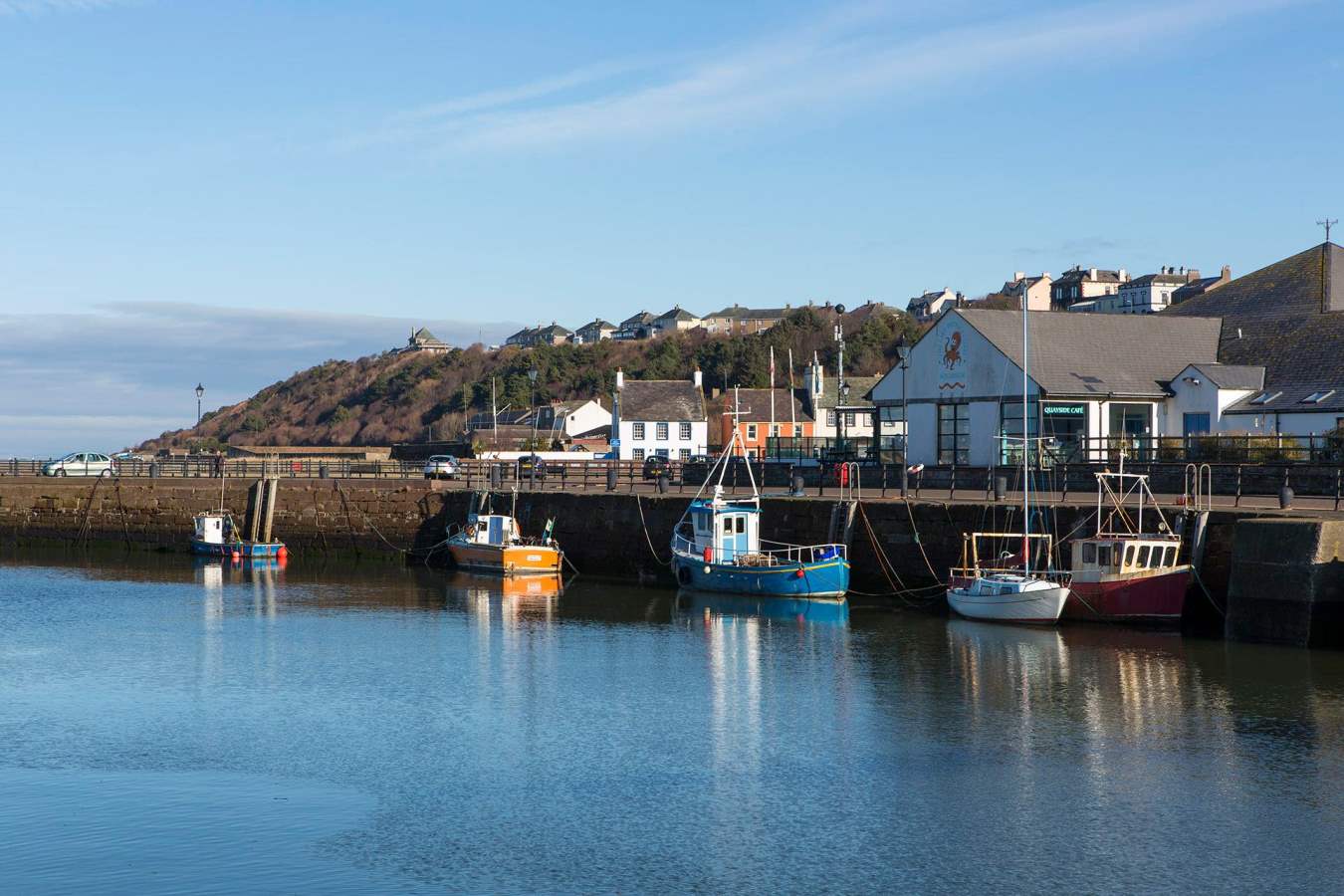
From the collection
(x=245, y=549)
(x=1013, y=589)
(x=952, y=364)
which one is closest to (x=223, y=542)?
(x=245, y=549)

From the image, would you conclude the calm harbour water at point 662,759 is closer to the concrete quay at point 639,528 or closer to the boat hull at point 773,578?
the concrete quay at point 639,528

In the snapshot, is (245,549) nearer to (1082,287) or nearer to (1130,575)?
(1130,575)

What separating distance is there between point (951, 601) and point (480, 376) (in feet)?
424

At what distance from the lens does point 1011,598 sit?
129 ft

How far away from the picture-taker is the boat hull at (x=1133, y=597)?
37.9 m

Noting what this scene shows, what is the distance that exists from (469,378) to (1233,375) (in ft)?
393

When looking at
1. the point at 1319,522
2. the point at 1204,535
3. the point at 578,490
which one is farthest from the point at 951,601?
Result: the point at 578,490

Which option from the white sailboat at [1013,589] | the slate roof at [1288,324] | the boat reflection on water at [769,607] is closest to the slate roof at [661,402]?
the slate roof at [1288,324]

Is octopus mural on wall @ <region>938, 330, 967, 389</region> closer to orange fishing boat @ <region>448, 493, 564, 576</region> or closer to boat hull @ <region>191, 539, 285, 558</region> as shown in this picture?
orange fishing boat @ <region>448, 493, 564, 576</region>

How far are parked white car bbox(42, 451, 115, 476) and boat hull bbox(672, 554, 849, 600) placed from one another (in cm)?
3600

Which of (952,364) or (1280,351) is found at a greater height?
(1280,351)

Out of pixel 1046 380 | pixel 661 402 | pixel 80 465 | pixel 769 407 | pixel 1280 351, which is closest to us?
pixel 1046 380

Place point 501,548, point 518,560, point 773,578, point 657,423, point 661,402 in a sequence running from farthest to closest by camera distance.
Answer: point 661,402 → point 657,423 → point 501,548 → point 518,560 → point 773,578

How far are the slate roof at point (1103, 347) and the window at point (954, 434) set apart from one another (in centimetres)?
324
